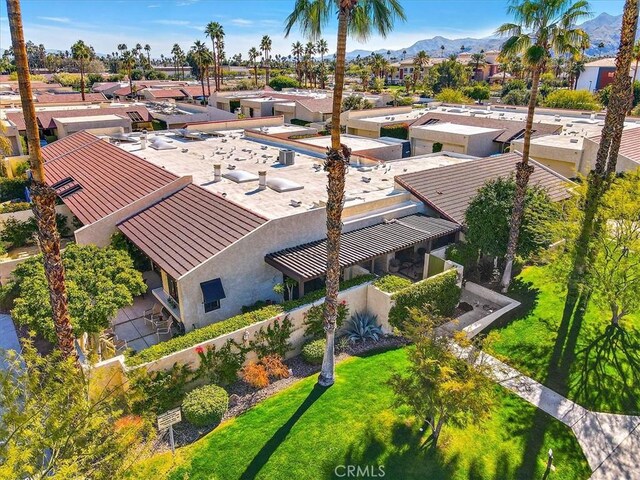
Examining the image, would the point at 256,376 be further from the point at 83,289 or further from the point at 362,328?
the point at 83,289

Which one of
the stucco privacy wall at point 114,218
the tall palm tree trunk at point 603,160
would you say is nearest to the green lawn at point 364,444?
the tall palm tree trunk at point 603,160

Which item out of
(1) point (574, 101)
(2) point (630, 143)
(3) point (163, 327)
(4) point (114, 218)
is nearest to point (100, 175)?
(4) point (114, 218)


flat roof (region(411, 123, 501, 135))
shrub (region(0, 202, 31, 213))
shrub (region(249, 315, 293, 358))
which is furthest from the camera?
flat roof (region(411, 123, 501, 135))

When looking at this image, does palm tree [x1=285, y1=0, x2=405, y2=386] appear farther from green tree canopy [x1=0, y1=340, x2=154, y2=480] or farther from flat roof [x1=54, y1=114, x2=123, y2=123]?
flat roof [x1=54, y1=114, x2=123, y2=123]

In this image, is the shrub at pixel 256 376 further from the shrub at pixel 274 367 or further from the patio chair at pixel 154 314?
the patio chair at pixel 154 314

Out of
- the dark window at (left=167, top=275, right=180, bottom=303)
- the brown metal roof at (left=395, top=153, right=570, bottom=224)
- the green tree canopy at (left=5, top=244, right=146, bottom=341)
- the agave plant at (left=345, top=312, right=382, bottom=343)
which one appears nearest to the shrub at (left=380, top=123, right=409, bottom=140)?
the brown metal roof at (left=395, top=153, right=570, bottom=224)

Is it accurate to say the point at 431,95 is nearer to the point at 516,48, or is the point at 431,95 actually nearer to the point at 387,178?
the point at 387,178

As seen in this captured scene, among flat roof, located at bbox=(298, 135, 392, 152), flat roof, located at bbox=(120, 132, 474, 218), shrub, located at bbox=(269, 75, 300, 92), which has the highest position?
shrub, located at bbox=(269, 75, 300, 92)
